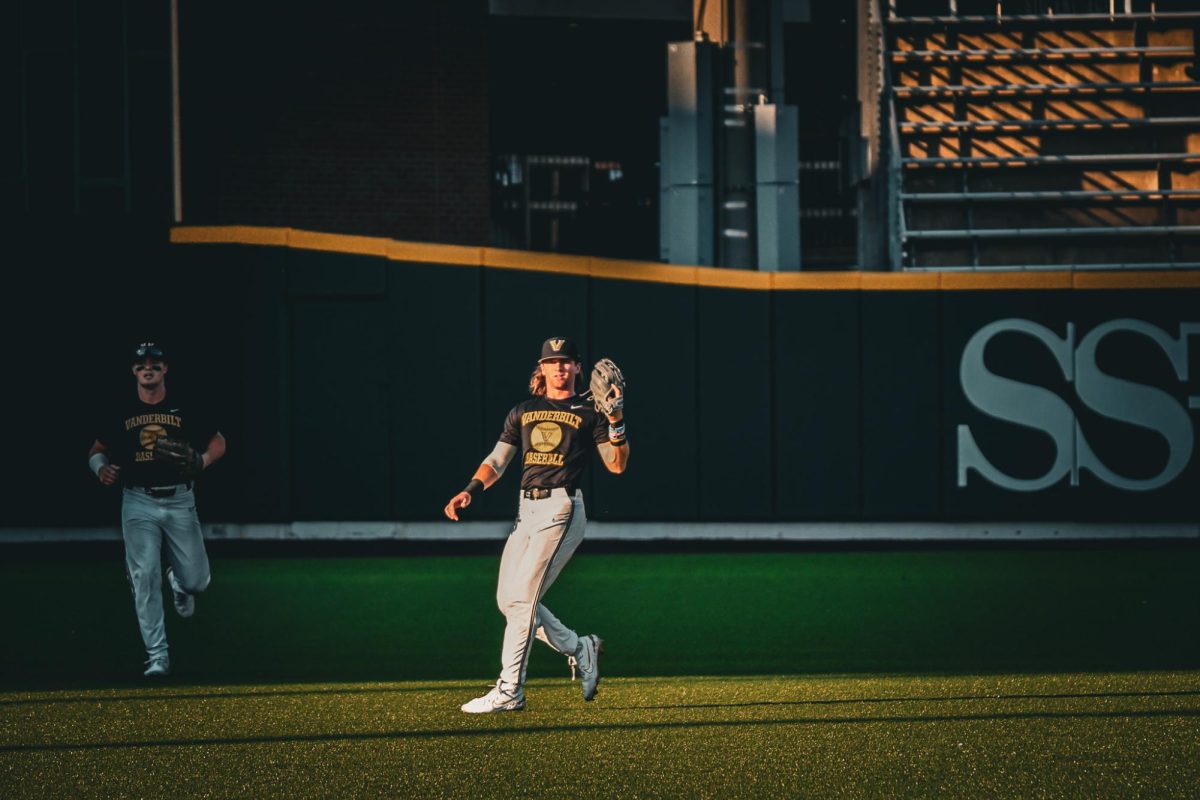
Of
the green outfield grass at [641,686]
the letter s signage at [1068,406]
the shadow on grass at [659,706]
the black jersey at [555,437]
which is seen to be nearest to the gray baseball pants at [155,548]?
the green outfield grass at [641,686]

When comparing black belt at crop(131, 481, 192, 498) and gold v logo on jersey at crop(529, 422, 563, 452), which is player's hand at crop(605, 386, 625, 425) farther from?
black belt at crop(131, 481, 192, 498)

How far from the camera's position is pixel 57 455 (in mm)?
15070

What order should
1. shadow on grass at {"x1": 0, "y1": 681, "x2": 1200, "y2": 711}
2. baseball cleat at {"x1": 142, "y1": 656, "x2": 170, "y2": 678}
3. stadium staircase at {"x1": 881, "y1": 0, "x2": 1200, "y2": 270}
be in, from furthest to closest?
stadium staircase at {"x1": 881, "y1": 0, "x2": 1200, "y2": 270} < baseball cleat at {"x1": 142, "y1": 656, "x2": 170, "y2": 678} < shadow on grass at {"x1": 0, "y1": 681, "x2": 1200, "y2": 711}

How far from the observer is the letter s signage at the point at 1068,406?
15281 millimetres

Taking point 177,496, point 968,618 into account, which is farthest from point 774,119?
point 177,496

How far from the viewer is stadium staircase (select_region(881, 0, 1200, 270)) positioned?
18.1m

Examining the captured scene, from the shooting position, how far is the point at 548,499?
7551 mm

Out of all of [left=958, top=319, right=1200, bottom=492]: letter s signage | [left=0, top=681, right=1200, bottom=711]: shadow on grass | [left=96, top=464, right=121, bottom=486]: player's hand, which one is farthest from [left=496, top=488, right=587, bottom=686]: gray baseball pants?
[left=958, top=319, right=1200, bottom=492]: letter s signage

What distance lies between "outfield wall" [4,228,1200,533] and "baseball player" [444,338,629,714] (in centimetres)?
756

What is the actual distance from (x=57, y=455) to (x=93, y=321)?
1.47m

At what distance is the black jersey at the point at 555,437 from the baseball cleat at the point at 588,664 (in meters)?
0.92

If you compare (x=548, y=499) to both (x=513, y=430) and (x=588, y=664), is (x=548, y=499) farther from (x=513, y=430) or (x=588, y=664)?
(x=588, y=664)

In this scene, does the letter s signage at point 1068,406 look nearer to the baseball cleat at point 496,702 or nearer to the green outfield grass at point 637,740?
the green outfield grass at point 637,740

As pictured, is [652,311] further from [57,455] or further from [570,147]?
[570,147]
